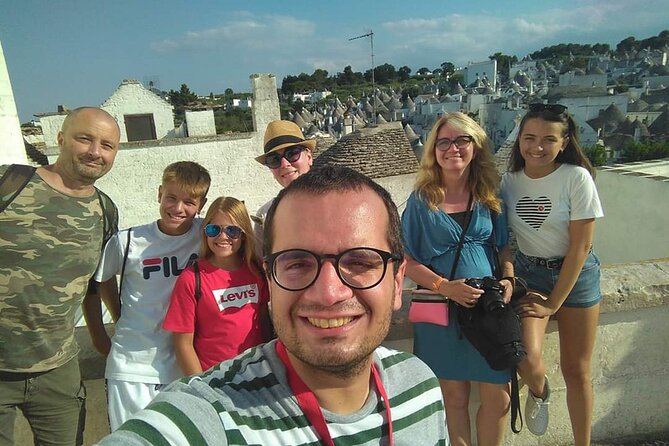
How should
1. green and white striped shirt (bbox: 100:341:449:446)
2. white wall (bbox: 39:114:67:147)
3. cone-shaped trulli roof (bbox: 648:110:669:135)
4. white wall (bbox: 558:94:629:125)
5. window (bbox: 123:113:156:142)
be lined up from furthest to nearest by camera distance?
white wall (bbox: 558:94:629:125) → cone-shaped trulli roof (bbox: 648:110:669:135) → window (bbox: 123:113:156:142) → white wall (bbox: 39:114:67:147) → green and white striped shirt (bbox: 100:341:449:446)

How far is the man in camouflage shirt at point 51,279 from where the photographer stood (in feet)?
6.92

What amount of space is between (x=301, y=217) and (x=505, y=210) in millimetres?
1789

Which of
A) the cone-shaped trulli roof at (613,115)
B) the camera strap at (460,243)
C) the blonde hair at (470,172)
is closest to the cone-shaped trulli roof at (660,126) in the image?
the cone-shaped trulli roof at (613,115)

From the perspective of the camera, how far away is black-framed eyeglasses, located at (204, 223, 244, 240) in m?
2.25

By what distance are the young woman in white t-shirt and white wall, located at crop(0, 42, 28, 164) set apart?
11325 millimetres

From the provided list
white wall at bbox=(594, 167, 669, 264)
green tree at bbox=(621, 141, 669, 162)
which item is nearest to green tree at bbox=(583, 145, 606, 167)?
green tree at bbox=(621, 141, 669, 162)

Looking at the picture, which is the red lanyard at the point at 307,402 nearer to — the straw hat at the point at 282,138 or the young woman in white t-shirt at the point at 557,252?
the young woman in white t-shirt at the point at 557,252

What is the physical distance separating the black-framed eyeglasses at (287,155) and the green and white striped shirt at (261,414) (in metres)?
1.77

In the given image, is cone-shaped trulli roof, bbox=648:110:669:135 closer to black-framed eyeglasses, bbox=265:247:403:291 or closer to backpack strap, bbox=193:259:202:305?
backpack strap, bbox=193:259:202:305

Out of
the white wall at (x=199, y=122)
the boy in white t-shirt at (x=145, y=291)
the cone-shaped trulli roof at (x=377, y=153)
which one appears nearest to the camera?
the boy in white t-shirt at (x=145, y=291)

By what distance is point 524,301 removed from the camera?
8.04ft

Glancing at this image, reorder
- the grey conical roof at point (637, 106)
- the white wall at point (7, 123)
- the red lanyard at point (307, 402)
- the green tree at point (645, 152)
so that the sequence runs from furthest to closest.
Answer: the grey conical roof at point (637, 106) < the green tree at point (645, 152) < the white wall at point (7, 123) < the red lanyard at point (307, 402)

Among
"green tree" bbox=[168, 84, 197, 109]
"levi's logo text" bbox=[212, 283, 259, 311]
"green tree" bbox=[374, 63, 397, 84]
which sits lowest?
"levi's logo text" bbox=[212, 283, 259, 311]

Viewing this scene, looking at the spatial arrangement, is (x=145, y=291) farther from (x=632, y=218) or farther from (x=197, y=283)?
(x=632, y=218)
